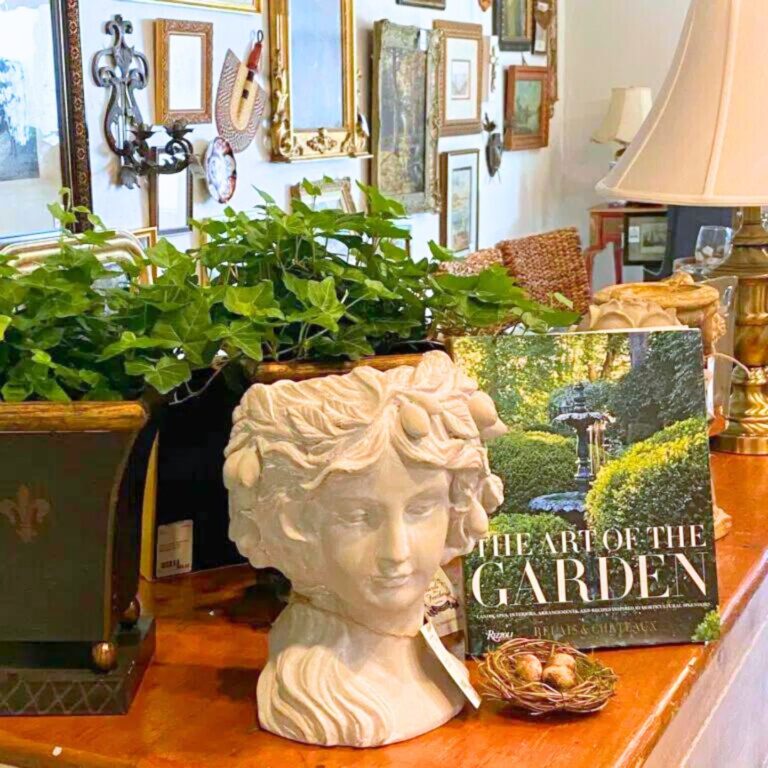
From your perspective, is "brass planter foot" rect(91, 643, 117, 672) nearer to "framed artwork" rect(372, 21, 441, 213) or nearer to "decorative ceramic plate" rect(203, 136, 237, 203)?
"decorative ceramic plate" rect(203, 136, 237, 203)

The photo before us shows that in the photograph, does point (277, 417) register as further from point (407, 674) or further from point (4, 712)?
point (4, 712)

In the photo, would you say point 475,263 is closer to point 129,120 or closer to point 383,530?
point 129,120

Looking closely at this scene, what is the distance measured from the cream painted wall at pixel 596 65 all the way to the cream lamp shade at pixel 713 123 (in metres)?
4.52

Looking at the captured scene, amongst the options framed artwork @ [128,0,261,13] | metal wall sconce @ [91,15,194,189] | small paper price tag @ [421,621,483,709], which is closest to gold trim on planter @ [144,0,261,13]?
framed artwork @ [128,0,261,13]

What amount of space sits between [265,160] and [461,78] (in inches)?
60.3

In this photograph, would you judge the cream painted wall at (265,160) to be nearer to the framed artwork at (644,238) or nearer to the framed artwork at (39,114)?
the framed artwork at (39,114)

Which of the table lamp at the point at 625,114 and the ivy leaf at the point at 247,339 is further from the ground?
the table lamp at the point at 625,114

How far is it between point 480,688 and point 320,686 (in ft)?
0.47

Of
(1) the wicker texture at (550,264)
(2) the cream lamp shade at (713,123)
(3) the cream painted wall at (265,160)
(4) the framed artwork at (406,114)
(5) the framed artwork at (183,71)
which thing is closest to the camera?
(2) the cream lamp shade at (713,123)

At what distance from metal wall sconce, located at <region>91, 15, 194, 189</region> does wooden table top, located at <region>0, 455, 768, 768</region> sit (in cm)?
174

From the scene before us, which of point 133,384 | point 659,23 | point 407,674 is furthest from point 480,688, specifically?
point 659,23

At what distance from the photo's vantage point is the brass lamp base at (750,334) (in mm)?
1613

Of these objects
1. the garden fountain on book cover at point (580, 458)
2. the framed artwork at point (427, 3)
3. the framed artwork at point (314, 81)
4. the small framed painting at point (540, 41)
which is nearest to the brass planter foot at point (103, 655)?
the garden fountain on book cover at point (580, 458)

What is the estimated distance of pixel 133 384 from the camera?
3.03ft
